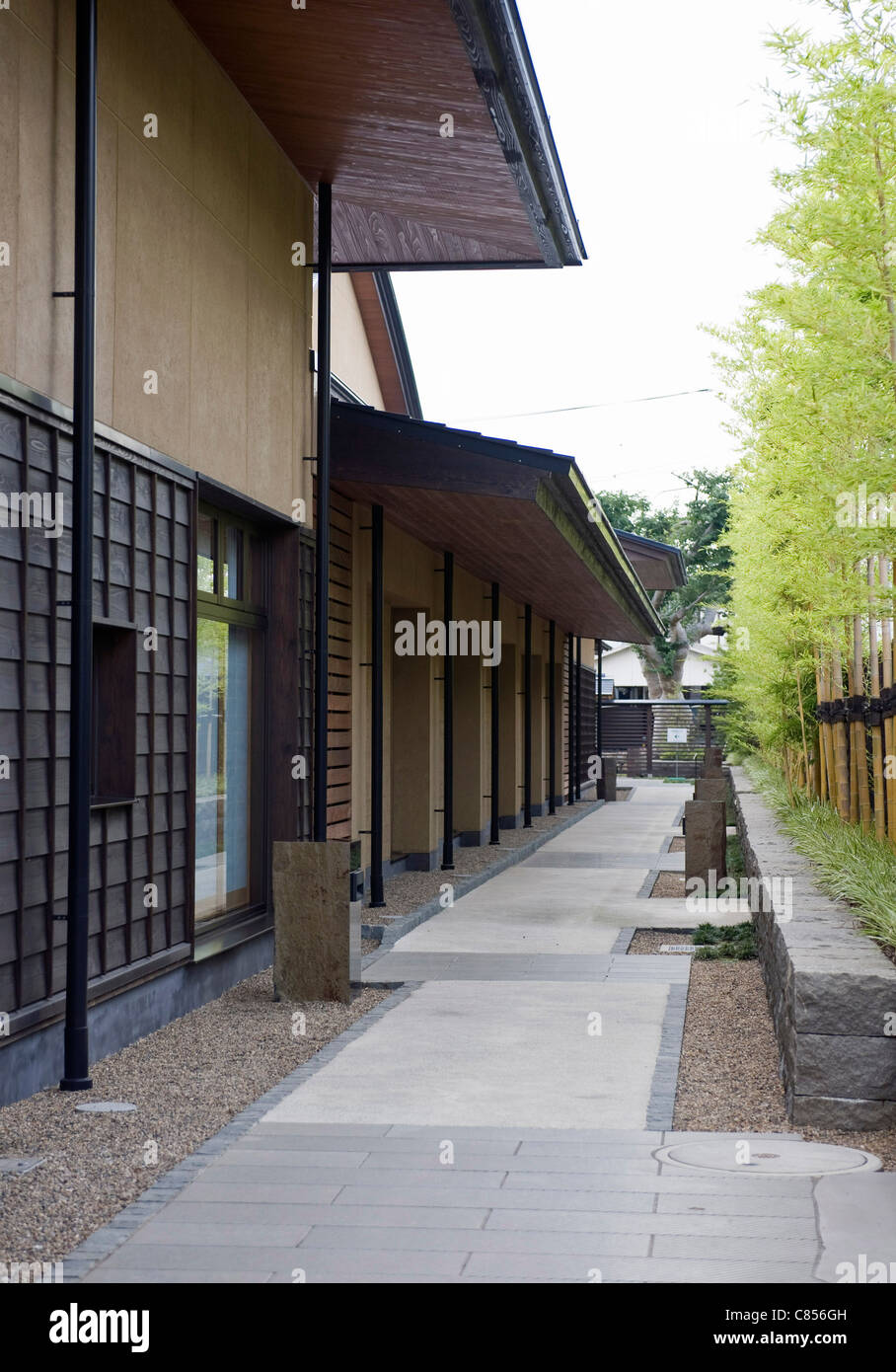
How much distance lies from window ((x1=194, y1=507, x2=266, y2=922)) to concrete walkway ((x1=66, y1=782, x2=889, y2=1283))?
1380 mm

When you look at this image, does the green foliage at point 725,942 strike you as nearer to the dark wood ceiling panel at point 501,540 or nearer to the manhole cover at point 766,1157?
the dark wood ceiling panel at point 501,540

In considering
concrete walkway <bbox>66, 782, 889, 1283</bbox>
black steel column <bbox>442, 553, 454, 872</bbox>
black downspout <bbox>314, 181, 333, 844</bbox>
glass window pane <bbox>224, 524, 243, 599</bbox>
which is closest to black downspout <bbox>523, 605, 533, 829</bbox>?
black steel column <bbox>442, 553, 454, 872</bbox>

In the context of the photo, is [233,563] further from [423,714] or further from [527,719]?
[527,719]

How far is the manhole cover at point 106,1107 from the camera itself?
570cm

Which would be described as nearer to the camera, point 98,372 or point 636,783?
point 98,372

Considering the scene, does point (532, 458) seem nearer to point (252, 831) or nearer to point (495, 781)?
point (252, 831)

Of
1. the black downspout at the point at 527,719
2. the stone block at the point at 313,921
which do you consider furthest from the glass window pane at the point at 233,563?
the black downspout at the point at 527,719

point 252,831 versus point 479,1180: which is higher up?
point 252,831

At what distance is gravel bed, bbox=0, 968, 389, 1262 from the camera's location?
4457mm

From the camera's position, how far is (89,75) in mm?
5973

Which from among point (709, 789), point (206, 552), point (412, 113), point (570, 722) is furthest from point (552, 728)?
point (412, 113)

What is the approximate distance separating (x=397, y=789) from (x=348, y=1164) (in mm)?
10456
